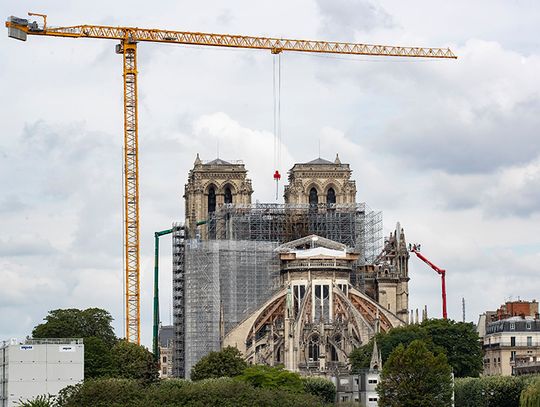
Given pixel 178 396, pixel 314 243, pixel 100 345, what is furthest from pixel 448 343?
pixel 178 396

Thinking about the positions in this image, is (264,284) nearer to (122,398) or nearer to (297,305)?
(297,305)

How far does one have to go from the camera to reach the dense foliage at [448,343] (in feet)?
578

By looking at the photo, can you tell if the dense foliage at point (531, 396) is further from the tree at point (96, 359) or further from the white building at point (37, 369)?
the tree at point (96, 359)

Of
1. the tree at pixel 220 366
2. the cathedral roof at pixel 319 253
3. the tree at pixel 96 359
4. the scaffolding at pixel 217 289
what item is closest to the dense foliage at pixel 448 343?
the tree at pixel 220 366

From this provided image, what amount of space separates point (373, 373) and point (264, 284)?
36905 millimetres

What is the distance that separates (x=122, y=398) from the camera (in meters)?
133

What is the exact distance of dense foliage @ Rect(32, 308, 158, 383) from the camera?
6255 inches

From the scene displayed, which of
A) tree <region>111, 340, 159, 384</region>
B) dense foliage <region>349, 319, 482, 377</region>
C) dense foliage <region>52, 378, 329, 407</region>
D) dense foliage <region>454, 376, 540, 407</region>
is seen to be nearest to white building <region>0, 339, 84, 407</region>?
dense foliage <region>52, 378, 329, 407</region>

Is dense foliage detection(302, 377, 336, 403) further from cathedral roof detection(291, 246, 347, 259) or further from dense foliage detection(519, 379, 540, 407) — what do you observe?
cathedral roof detection(291, 246, 347, 259)

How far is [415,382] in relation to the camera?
138 m

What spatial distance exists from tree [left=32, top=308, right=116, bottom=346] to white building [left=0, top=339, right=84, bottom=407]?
79.5 feet

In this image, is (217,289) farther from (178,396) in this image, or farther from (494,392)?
(178,396)

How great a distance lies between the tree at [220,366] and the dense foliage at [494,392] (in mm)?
27090

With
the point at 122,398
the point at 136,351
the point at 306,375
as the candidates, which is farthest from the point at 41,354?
the point at 306,375
